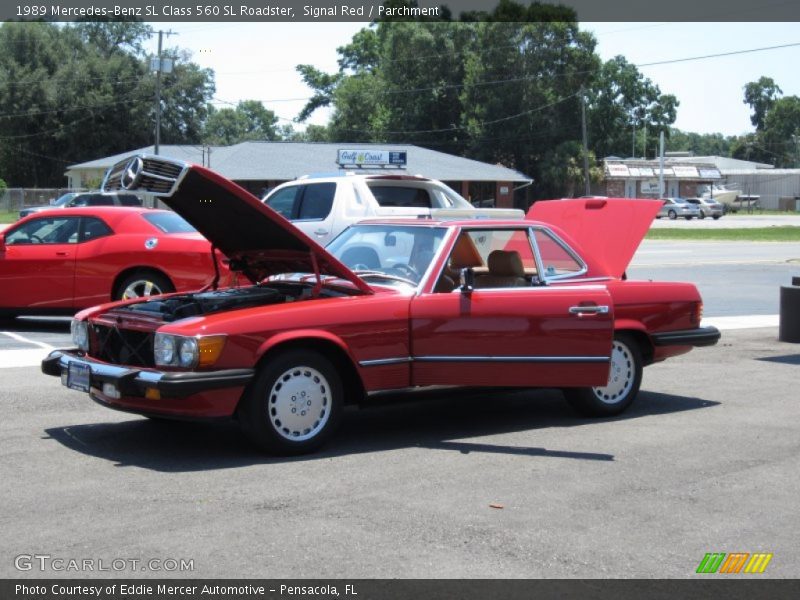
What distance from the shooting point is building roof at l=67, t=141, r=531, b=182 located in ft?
171

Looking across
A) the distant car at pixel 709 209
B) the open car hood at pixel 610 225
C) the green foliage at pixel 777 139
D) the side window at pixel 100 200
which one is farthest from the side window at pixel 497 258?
the green foliage at pixel 777 139

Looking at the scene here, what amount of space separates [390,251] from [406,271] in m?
0.33

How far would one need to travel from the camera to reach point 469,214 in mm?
13656

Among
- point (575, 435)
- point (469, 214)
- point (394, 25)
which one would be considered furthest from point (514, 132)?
point (575, 435)

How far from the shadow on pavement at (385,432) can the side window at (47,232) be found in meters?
5.56

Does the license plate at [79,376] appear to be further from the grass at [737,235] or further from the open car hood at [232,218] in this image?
the grass at [737,235]

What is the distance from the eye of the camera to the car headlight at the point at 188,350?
6785 millimetres

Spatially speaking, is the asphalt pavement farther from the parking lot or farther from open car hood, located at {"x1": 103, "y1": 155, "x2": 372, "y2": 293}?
open car hood, located at {"x1": 103, "y1": 155, "x2": 372, "y2": 293}

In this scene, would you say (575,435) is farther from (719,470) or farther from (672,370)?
(672,370)

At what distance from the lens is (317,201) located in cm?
1580

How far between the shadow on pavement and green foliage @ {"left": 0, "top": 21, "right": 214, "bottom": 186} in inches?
2932

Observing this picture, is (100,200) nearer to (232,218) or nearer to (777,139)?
(232,218)

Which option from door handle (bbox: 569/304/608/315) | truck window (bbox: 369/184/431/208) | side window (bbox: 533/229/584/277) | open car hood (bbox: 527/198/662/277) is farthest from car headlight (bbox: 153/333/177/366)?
truck window (bbox: 369/184/431/208)

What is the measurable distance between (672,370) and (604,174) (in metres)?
79.1
